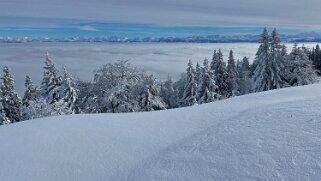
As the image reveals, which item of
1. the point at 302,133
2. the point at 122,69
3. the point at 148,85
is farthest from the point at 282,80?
the point at 302,133

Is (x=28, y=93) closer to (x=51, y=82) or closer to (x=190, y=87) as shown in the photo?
(x=51, y=82)

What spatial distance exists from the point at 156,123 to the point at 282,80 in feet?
116

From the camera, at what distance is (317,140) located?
6941 mm

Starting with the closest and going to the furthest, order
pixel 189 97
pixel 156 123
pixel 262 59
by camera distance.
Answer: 1. pixel 156 123
2. pixel 262 59
3. pixel 189 97

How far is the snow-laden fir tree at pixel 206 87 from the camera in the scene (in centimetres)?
4668

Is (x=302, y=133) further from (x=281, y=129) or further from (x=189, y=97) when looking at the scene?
(x=189, y=97)

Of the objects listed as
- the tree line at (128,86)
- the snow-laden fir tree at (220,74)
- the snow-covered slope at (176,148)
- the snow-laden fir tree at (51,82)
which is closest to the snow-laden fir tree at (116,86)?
the tree line at (128,86)

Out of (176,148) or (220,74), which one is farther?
(220,74)

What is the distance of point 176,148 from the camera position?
26.2 feet

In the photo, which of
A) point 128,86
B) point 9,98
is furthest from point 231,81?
point 9,98

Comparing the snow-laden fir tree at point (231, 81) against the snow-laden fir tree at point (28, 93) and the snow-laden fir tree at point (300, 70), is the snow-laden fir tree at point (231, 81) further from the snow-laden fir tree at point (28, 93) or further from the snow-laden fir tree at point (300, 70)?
the snow-laden fir tree at point (28, 93)

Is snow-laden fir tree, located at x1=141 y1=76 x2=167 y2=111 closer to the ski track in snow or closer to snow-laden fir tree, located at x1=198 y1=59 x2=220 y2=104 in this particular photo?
snow-laden fir tree, located at x1=198 y1=59 x2=220 y2=104

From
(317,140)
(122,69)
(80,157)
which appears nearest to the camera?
(317,140)

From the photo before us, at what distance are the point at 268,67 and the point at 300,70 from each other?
368cm
